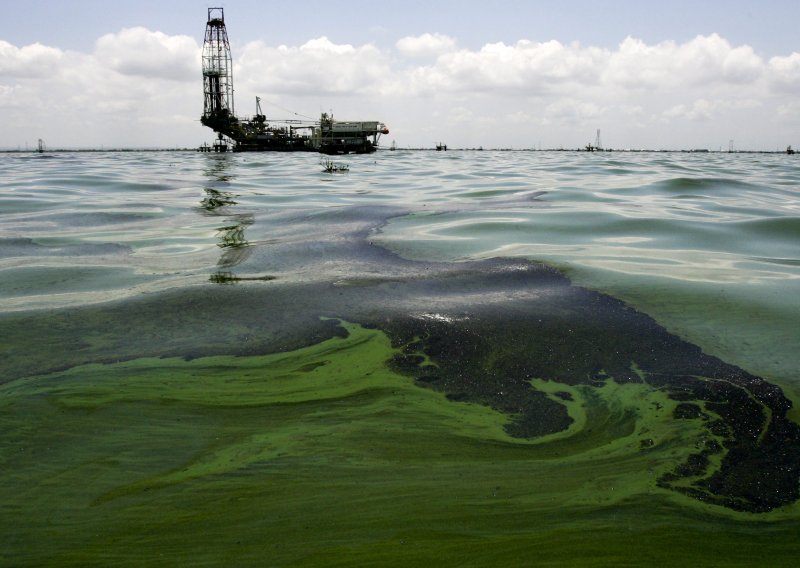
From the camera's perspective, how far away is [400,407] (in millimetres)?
2717

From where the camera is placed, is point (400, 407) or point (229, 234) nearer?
point (400, 407)

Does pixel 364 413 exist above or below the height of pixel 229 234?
below

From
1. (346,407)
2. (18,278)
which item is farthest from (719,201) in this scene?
(18,278)

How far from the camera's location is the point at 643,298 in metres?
4.26

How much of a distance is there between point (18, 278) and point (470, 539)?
4949 millimetres

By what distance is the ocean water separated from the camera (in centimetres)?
181

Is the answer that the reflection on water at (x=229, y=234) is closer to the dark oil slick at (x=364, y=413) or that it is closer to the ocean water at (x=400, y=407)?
the ocean water at (x=400, y=407)

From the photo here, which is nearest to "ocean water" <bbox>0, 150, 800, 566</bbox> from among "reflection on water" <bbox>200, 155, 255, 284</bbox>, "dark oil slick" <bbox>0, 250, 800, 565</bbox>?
"dark oil slick" <bbox>0, 250, 800, 565</bbox>

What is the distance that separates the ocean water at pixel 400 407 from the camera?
71.4 inches

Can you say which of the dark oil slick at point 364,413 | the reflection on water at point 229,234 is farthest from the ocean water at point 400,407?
the reflection on water at point 229,234

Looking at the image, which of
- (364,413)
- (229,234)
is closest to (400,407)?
(364,413)

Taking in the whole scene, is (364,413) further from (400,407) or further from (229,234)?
(229,234)

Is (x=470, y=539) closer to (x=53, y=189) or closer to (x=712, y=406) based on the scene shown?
(x=712, y=406)

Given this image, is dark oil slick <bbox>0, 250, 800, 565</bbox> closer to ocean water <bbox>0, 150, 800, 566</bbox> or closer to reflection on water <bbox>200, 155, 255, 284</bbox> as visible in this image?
ocean water <bbox>0, 150, 800, 566</bbox>
